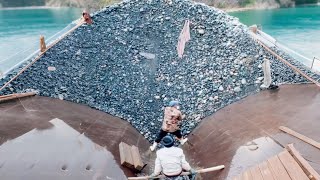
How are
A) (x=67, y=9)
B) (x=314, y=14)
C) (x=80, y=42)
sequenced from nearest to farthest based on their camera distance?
(x=80, y=42) → (x=314, y=14) → (x=67, y=9)

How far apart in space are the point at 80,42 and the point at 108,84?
8.83 feet

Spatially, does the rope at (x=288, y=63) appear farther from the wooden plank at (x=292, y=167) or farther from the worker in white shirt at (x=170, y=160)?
the worker in white shirt at (x=170, y=160)

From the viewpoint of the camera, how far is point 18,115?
27.5 feet

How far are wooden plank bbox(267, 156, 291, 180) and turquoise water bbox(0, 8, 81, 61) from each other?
71.1 feet

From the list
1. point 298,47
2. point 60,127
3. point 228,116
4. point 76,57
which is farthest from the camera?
point 298,47

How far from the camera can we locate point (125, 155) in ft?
23.9

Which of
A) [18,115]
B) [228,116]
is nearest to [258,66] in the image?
[228,116]

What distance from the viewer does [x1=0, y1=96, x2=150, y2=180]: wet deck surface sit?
6.59 metres

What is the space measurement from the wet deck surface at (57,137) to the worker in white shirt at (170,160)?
1.16 metres

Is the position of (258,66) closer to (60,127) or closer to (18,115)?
(60,127)

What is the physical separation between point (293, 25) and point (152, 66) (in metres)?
27.0

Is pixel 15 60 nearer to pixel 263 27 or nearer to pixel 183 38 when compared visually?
pixel 183 38

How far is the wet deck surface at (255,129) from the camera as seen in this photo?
22.6 feet

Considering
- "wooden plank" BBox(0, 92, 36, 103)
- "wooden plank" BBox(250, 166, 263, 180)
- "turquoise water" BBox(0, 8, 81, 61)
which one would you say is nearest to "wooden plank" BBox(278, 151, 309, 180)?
"wooden plank" BBox(250, 166, 263, 180)
